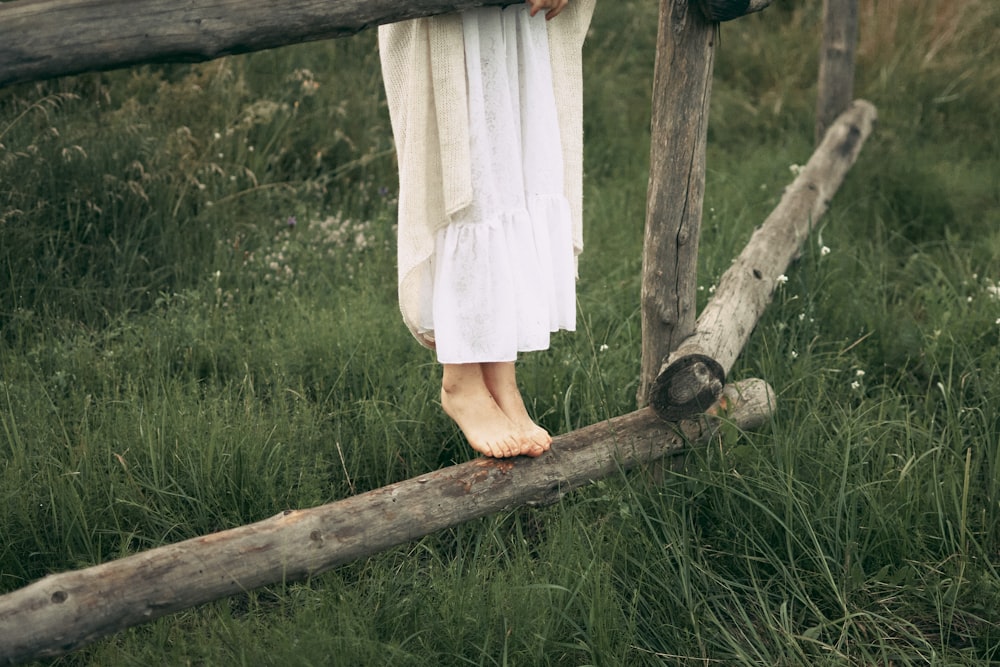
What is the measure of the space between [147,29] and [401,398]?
168 cm

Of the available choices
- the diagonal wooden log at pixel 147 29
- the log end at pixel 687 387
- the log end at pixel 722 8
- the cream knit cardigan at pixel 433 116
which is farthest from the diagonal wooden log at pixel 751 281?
the diagonal wooden log at pixel 147 29

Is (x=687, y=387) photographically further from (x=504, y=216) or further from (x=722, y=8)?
(x=722, y=8)

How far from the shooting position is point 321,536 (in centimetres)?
226

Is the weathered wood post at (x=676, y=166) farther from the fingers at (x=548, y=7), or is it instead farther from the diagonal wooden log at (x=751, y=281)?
the fingers at (x=548, y=7)

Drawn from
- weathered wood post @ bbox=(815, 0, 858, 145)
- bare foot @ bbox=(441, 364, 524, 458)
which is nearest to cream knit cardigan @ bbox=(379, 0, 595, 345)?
bare foot @ bbox=(441, 364, 524, 458)

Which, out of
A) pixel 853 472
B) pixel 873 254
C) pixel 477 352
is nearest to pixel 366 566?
pixel 477 352

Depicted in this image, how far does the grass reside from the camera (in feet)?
8.09

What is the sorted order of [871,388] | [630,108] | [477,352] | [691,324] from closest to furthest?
[477,352]
[691,324]
[871,388]
[630,108]

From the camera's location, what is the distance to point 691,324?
299 cm

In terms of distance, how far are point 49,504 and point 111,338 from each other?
0.94 metres

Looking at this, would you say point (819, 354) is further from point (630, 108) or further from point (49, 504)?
point (630, 108)

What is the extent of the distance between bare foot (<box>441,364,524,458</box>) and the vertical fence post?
0.51 metres

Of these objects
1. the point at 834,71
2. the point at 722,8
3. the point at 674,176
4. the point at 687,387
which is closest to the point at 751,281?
the point at 674,176

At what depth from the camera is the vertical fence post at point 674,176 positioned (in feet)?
8.89
